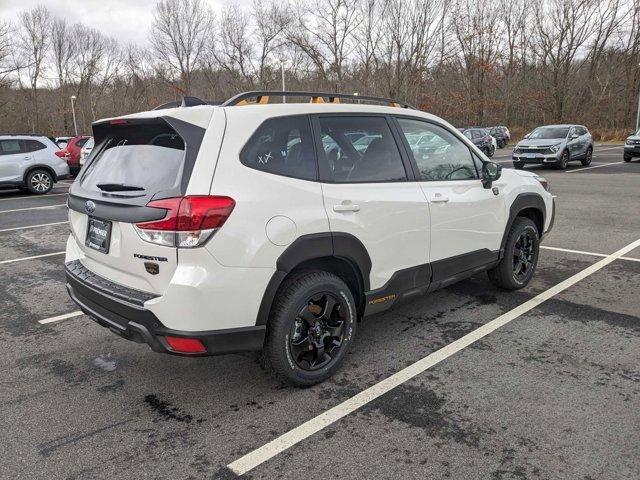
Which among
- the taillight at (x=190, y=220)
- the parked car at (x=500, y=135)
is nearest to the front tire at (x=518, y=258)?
the taillight at (x=190, y=220)

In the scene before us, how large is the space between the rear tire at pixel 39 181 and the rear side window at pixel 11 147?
702 mm

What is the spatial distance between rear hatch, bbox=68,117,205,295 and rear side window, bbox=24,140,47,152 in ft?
41.9

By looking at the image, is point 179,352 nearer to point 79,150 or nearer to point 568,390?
point 568,390

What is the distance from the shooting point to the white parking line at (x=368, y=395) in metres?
2.54

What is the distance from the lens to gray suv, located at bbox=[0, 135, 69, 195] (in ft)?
45.4

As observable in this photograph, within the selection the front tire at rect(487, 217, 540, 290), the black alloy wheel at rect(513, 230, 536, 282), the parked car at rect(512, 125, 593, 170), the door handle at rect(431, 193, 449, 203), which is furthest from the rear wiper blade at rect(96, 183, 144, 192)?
the parked car at rect(512, 125, 593, 170)

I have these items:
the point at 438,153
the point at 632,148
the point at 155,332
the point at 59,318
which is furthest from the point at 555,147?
the point at 155,332

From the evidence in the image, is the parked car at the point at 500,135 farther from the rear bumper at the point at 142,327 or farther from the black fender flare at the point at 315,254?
the rear bumper at the point at 142,327

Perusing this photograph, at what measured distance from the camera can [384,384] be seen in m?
3.24

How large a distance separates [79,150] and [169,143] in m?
17.8

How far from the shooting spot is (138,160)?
10.1 ft

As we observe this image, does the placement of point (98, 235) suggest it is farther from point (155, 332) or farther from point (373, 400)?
point (373, 400)

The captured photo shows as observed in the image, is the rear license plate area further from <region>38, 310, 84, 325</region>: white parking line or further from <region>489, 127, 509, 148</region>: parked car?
<region>489, 127, 509, 148</region>: parked car

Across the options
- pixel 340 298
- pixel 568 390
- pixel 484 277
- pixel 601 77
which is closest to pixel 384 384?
pixel 340 298
